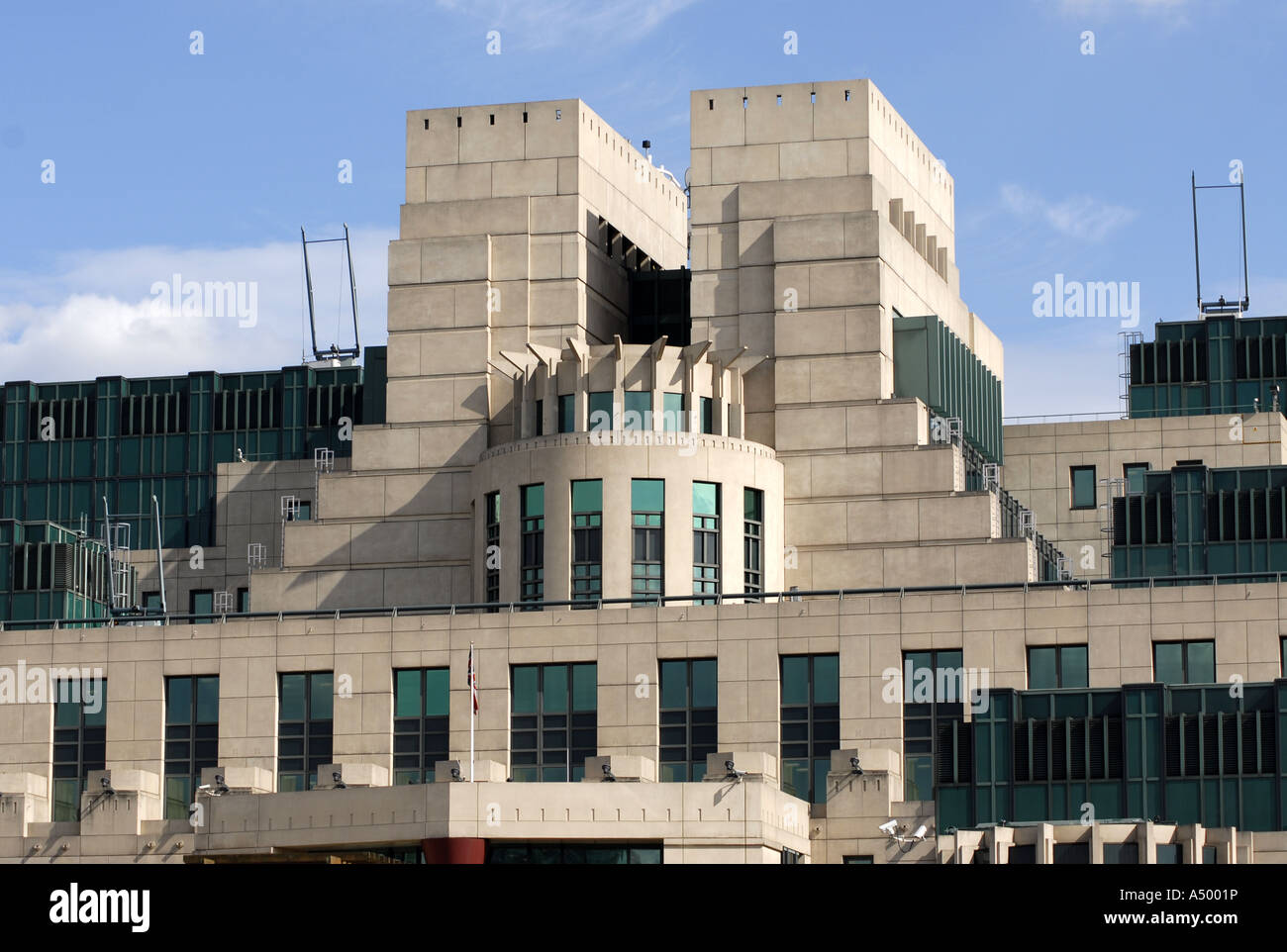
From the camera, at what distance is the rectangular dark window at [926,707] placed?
90312mm

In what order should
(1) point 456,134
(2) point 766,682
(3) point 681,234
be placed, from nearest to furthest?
(2) point 766,682 < (1) point 456,134 < (3) point 681,234

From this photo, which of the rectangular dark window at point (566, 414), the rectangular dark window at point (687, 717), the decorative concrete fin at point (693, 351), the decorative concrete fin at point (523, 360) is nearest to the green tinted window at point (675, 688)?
the rectangular dark window at point (687, 717)

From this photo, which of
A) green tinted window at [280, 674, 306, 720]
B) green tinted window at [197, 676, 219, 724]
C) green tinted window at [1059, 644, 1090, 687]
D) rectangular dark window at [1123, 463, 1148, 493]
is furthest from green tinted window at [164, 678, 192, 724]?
rectangular dark window at [1123, 463, 1148, 493]

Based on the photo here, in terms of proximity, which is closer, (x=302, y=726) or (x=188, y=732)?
(x=302, y=726)

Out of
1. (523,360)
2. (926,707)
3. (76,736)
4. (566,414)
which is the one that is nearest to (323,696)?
(76,736)

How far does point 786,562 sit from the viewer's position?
10450 centimetres

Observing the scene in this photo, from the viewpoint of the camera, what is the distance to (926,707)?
9100 centimetres

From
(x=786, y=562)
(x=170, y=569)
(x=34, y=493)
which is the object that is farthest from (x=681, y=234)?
(x=34, y=493)

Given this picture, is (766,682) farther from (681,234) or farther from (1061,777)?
(681,234)

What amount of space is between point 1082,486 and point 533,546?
45.0 m

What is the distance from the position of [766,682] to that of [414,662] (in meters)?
14.0

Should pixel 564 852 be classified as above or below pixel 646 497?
below

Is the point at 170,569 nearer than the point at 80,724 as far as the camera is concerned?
No

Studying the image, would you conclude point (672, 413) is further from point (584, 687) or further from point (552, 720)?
point (552, 720)
